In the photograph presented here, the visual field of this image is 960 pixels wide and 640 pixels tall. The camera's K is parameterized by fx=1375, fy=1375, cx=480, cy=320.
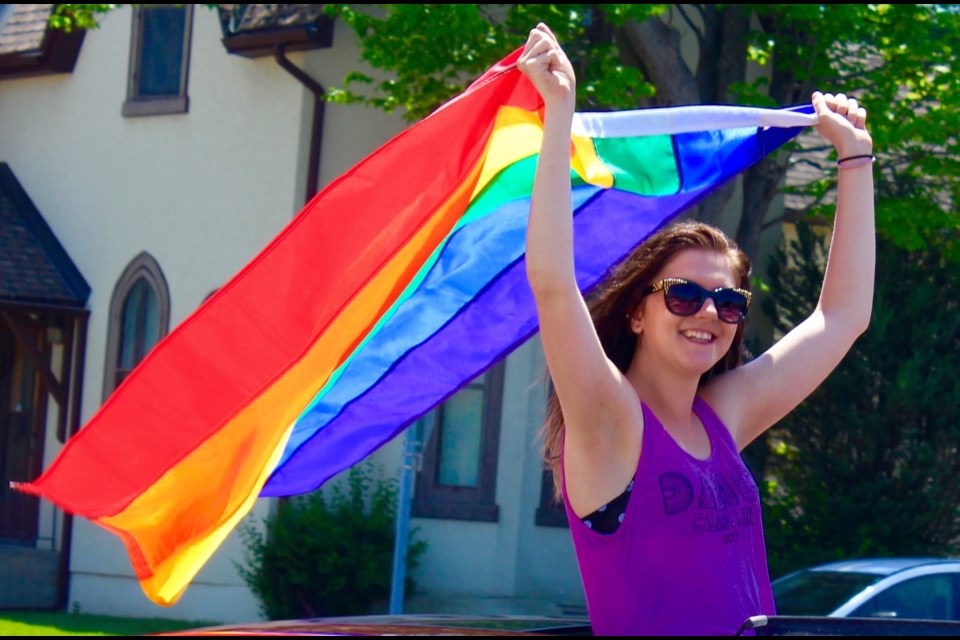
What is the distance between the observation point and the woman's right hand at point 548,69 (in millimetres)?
2951

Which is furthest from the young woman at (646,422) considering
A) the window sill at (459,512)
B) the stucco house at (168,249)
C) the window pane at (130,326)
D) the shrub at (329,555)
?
the window pane at (130,326)

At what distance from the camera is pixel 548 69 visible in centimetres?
297

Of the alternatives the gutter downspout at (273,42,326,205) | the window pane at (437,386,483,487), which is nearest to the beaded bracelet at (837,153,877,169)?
the window pane at (437,386,483,487)

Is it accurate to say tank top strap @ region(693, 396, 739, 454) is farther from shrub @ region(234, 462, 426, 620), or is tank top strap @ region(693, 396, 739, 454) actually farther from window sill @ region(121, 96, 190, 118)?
window sill @ region(121, 96, 190, 118)

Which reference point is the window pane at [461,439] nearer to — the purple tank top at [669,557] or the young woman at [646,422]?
the young woman at [646,422]

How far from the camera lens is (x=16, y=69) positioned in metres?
17.4

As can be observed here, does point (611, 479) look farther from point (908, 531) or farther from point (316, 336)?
point (908, 531)

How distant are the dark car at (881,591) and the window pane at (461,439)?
574 cm

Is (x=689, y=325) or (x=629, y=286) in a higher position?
(x=629, y=286)

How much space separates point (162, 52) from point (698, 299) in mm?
13614

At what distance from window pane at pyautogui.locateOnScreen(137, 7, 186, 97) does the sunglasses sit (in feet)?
42.9

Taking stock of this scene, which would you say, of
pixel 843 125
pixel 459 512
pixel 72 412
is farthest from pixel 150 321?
pixel 843 125

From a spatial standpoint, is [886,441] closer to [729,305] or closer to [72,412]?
[72,412]

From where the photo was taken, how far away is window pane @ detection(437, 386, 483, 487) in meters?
13.7
